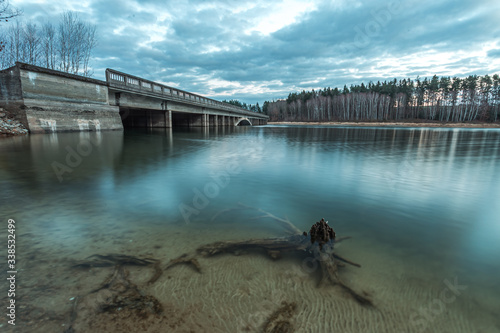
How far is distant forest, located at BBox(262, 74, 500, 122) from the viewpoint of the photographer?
86.6 m

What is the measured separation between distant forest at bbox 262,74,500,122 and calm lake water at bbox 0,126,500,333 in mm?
100652

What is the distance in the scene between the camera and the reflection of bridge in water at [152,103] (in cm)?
2308

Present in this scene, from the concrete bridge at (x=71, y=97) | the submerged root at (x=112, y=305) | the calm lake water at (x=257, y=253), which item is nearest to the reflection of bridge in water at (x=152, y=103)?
the concrete bridge at (x=71, y=97)

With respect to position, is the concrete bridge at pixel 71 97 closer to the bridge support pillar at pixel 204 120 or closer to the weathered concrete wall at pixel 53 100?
the weathered concrete wall at pixel 53 100

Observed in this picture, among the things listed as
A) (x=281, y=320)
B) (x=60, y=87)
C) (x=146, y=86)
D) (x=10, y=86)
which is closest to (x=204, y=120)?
(x=146, y=86)

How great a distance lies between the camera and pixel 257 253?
308 cm

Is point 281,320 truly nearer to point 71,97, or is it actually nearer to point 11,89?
point 11,89

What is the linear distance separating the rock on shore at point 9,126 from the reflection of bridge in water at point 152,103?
737 cm

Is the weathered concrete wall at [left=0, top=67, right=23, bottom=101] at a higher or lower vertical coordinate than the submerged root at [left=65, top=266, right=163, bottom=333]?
higher

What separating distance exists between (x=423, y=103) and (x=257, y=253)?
124782 mm

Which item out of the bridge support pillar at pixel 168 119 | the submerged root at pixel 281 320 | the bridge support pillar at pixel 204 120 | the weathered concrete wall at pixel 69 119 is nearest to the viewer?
the submerged root at pixel 281 320

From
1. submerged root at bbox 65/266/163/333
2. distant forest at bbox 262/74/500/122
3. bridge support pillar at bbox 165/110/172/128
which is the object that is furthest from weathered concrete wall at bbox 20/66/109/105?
distant forest at bbox 262/74/500/122

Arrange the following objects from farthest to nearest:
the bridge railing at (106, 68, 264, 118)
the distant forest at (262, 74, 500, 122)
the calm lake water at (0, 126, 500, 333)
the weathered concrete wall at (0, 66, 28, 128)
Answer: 1. the distant forest at (262, 74, 500, 122)
2. the bridge railing at (106, 68, 264, 118)
3. the weathered concrete wall at (0, 66, 28, 128)
4. the calm lake water at (0, 126, 500, 333)

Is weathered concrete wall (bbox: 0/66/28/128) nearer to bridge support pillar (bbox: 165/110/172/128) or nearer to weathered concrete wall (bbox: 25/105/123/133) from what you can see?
weathered concrete wall (bbox: 25/105/123/133)
